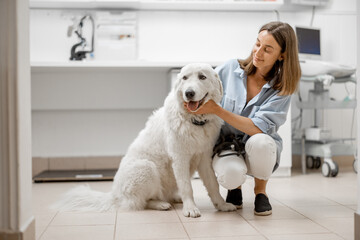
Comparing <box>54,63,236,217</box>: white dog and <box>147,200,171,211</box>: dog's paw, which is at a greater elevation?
<box>54,63,236,217</box>: white dog

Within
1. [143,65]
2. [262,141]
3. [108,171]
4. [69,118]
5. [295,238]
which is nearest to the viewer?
[295,238]

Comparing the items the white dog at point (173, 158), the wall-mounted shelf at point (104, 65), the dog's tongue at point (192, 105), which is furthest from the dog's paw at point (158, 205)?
the wall-mounted shelf at point (104, 65)

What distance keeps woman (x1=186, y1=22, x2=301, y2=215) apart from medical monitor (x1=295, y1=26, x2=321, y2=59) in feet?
5.56

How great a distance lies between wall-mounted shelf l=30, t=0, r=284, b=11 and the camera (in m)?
3.71

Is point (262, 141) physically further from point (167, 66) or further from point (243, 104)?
point (167, 66)

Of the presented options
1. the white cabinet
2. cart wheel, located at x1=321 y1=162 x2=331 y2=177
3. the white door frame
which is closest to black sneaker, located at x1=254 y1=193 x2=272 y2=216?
the white door frame

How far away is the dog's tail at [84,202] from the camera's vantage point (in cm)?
227

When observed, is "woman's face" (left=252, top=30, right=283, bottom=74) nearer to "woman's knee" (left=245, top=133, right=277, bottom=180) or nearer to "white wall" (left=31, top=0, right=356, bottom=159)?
"woman's knee" (left=245, top=133, right=277, bottom=180)

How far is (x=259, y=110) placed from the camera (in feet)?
7.22

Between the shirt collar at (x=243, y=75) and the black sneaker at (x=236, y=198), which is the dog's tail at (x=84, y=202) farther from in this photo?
the shirt collar at (x=243, y=75)

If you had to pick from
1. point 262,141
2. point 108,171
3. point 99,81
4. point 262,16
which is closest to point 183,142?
point 262,141

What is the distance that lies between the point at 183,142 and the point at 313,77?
187 centimetres

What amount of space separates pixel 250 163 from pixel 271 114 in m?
0.29

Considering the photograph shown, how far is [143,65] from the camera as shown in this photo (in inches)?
132
